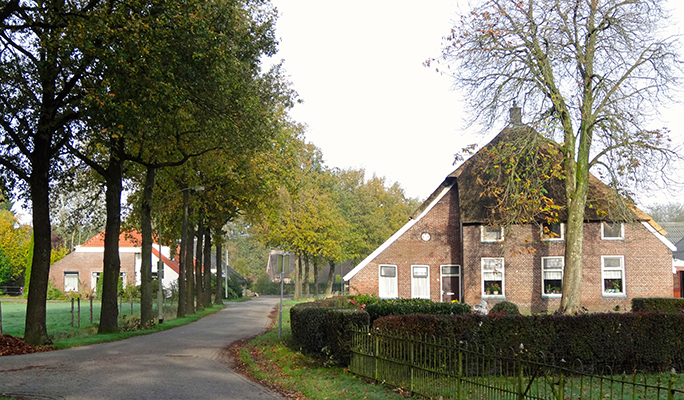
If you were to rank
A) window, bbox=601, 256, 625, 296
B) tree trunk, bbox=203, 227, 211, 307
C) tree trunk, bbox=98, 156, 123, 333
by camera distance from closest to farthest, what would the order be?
tree trunk, bbox=98, 156, 123, 333 < window, bbox=601, 256, 625, 296 < tree trunk, bbox=203, 227, 211, 307

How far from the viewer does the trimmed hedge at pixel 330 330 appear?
1324 cm

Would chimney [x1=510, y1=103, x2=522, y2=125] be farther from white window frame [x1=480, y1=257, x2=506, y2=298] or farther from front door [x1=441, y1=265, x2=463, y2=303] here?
front door [x1=441, y1=265, x2=463, y2=303]

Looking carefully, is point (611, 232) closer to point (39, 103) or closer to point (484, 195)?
point (484, 195)

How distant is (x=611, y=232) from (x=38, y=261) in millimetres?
26156

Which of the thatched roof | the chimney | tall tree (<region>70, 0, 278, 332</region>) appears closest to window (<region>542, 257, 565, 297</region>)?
the thatched roof

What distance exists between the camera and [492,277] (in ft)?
105

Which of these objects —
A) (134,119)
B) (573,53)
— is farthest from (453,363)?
(573,53)

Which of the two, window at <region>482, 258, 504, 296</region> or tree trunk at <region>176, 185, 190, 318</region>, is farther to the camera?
window at <region>482, 258, 504, 296</region>

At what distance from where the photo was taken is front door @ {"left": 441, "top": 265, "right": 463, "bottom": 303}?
109 ft

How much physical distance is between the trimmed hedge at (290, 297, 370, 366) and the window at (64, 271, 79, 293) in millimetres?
55426

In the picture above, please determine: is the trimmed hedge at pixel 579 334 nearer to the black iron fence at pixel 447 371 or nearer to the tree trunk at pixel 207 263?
the black iron fence at pixel 447 371

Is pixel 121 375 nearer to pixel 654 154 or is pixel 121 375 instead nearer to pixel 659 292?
pixel 654 154

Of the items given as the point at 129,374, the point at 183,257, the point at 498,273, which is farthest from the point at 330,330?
the point at 183,257

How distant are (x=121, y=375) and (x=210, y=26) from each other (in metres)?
Answer: 9.39
